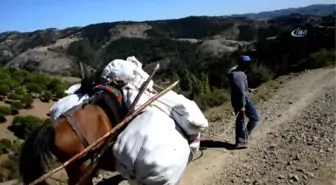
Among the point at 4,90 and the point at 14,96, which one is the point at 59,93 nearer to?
the point at 14,96

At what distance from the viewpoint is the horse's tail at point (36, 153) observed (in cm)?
459

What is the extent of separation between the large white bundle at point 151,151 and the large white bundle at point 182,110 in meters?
0.10

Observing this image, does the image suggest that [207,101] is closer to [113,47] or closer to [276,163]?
[276,163]

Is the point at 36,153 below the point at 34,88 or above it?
above

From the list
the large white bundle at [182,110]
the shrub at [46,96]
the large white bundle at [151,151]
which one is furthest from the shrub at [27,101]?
the large white bundle at [151,151]

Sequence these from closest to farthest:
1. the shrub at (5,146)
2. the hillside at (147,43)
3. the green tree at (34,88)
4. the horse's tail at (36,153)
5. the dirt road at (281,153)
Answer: the horse's tail at (36,153) → the dirt road at (281,153) → the shrub at (5,146) → the green tree at (34,88) → the hillside at (147,43)

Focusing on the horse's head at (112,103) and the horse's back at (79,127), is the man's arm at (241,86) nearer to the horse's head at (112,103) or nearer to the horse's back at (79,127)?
the horse's head at (112,103)

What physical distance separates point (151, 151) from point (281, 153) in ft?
15.4

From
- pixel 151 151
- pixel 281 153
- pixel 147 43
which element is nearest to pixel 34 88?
pixel 281 153

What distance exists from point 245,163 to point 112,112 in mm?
3997

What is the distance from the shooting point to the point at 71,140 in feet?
15.2

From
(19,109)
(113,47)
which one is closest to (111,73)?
(19,109)

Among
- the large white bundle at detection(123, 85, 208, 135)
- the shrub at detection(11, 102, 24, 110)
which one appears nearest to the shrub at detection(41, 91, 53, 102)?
the shrub at detection(11, 102, 24, 110)

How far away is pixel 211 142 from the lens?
32.0 feet
